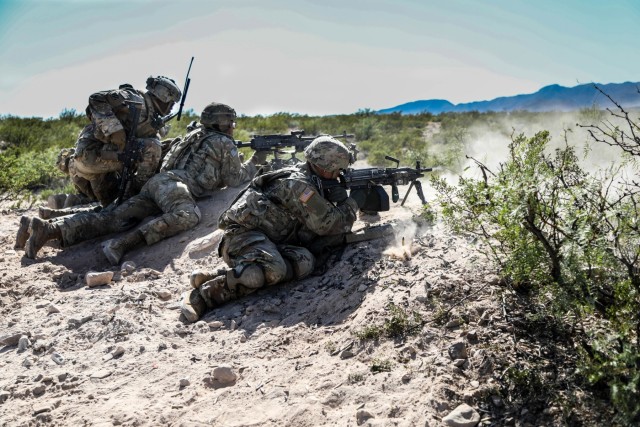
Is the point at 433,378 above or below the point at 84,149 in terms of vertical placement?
below

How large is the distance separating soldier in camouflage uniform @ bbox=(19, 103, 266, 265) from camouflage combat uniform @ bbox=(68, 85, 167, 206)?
409 mm

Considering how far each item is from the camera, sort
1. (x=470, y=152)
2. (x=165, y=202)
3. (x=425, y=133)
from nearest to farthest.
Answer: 1. (x=165, y=202)
2. (x=470, y=152)
3. (x=425, y=133)

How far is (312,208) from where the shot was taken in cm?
560

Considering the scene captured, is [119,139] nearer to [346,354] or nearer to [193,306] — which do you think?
[193,306]

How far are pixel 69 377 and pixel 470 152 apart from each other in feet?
31.2

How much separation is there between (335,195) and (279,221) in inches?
23.8

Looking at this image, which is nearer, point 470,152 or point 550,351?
point 550,351

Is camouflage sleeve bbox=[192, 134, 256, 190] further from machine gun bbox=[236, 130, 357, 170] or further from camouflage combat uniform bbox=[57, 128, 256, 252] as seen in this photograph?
machine gun bbox=[236, 130, 357, 170]

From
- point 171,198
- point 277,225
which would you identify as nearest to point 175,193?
point 171,198

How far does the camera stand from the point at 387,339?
4.03 metres

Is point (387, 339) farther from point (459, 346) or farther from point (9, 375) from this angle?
point (9, 375)

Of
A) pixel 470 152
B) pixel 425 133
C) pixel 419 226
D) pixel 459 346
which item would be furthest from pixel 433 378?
pixel 425 133

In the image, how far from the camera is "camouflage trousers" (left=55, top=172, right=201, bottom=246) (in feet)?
24.2

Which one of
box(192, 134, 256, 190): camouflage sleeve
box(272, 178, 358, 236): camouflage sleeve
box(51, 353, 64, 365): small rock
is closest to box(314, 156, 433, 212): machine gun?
box(272, 178, 358, 236): camouflage sleeve
